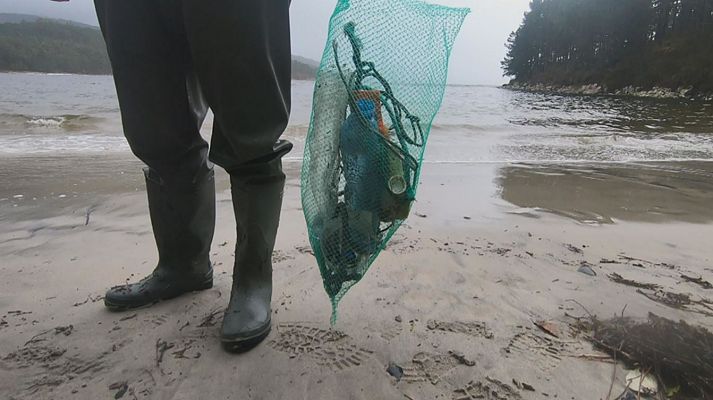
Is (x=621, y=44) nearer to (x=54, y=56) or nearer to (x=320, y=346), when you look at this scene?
(x=320, y=346)

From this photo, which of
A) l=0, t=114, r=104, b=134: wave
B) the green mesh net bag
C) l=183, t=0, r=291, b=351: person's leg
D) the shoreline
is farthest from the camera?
the shoreline

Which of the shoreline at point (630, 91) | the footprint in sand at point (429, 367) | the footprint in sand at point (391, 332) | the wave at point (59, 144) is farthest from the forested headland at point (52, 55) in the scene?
the footprint in sand at point (429, 367)

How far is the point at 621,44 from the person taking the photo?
186 ft

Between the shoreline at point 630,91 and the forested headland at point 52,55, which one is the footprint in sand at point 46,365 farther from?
the forested headland at point 52,55

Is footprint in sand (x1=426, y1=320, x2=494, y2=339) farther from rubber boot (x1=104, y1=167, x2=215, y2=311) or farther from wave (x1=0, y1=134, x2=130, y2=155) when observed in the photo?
wave (x1=0, y1=134, x2=130, y2=155)

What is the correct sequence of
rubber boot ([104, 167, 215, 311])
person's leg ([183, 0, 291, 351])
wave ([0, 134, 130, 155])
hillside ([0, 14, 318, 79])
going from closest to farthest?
person's leg ([183, 0, 291, 351])
rubber boot ([104, 167, 215, 311])
wave ([0, 134, 130, 155])
hillside ([0, 14, 318, 79])

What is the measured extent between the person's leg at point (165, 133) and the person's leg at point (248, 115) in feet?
0.61

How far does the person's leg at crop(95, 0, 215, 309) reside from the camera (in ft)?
4.76

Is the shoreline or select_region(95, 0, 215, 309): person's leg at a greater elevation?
select_region(95, 0, 215, 309): person's leg

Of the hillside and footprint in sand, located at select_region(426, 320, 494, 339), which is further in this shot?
the hillside

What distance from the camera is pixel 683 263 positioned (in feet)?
8.43

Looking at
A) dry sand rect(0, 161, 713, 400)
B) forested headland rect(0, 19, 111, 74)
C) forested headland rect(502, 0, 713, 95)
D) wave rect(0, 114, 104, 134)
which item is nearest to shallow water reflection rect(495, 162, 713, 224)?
dry sand rect(0, 161, 713, 400)

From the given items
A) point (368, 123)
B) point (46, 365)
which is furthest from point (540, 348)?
point (46, 365)

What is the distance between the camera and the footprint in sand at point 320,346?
4.72 ft
